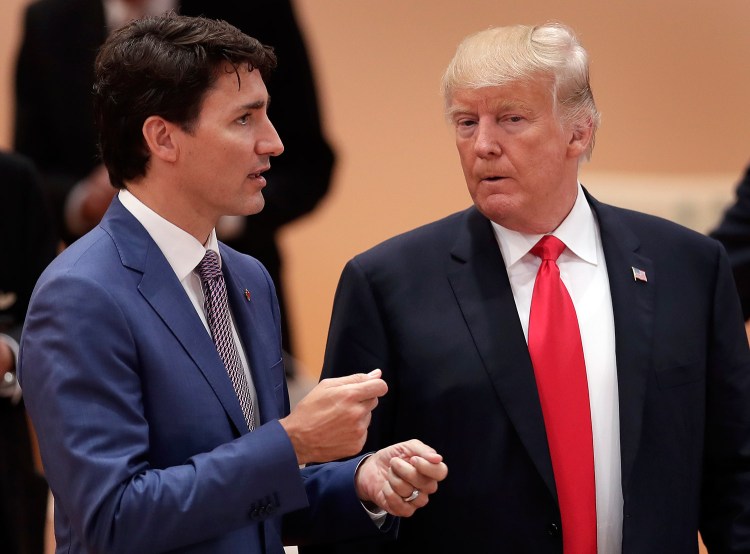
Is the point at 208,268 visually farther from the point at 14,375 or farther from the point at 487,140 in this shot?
the point at 14,375

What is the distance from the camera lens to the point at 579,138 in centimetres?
268

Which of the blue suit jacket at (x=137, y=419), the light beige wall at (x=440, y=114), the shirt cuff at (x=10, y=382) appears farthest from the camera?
the light beige wall at (x=440, y=114)

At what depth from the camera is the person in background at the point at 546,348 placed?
8.02ft

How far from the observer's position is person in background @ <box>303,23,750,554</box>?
2.44 m

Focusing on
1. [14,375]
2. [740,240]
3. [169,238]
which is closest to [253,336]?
[169,238]

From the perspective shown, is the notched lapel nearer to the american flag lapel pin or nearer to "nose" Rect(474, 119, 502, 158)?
"nose" Rect(474, 119, 502, 158)

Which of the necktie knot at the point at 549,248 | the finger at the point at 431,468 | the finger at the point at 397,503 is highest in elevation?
the necktie knot at the point at 549,248

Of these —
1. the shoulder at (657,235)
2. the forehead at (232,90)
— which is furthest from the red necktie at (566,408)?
the forehead at (232,90)

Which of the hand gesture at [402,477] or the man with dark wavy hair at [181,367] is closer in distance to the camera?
the man with dark wavy hair at [181,367]

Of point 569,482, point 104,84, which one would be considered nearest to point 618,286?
point 569,482

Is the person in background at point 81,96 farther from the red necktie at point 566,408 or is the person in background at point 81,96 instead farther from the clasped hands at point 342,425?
the clasped hands at point 342,425

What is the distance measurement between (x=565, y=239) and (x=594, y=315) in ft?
0.61

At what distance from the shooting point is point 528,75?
99.2 inches

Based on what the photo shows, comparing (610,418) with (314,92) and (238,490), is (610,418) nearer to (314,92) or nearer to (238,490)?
(238,490)
